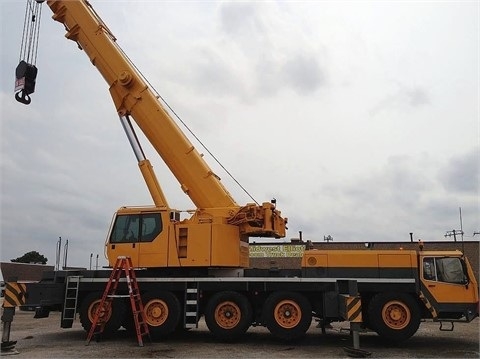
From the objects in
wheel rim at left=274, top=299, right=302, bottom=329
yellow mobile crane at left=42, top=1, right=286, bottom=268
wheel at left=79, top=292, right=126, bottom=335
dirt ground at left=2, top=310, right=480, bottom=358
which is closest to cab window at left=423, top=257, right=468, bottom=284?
dirt ground at left=2, top=310, right=480, bottom=358

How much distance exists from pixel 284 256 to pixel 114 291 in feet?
74.6

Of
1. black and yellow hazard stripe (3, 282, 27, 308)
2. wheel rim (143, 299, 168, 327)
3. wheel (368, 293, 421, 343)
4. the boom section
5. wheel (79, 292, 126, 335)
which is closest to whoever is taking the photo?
wheel (368, 293, 421, 343)

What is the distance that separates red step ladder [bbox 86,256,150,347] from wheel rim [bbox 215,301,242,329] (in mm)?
1933

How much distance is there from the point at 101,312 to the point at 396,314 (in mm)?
7861

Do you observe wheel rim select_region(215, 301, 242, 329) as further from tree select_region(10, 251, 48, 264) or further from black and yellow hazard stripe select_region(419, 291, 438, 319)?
tree select_region(10, 251, 48, 264)

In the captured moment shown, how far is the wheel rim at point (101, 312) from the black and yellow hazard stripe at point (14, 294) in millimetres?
1797

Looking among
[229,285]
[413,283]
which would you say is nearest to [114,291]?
[229,285]

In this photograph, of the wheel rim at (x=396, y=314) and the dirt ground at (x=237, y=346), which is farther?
the wheel rim at (x=396, y=314)

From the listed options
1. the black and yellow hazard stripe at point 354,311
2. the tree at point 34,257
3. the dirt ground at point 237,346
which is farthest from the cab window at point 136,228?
the tree at point 34,257

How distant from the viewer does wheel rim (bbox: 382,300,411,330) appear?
1165cm

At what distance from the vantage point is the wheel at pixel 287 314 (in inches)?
467

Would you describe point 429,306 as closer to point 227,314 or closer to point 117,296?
point 227,314

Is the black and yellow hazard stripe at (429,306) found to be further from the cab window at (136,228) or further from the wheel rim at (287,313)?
the cab window at (136,228)

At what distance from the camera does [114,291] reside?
40.7ft
